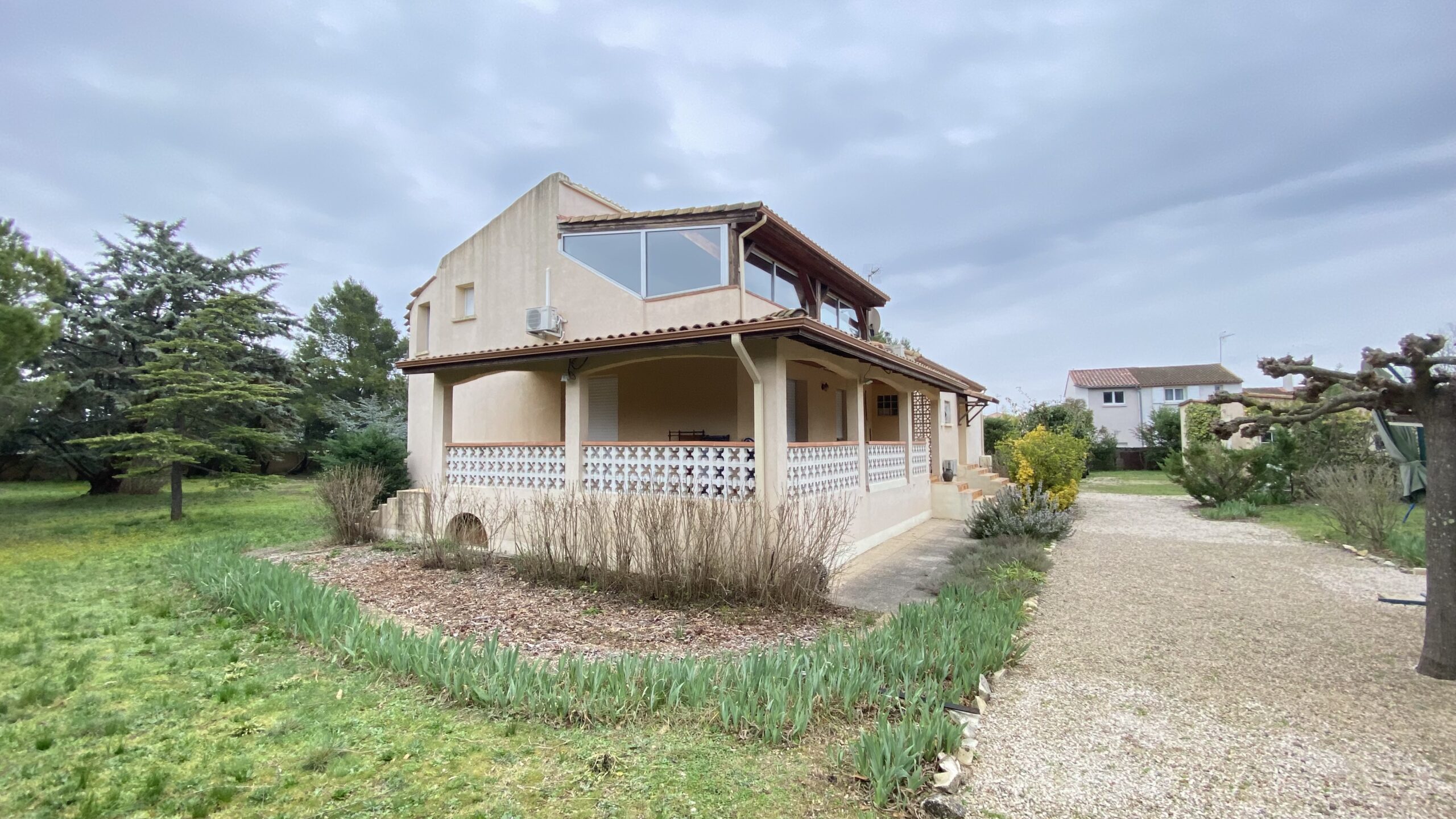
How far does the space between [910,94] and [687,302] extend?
6.50 metres

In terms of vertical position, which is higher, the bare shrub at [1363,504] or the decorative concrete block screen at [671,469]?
the decorative concrete block screen at [671,469]

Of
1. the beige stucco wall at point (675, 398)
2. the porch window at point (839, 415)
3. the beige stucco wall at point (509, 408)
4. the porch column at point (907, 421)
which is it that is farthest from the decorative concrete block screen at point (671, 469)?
the porch window at point (839, 415)

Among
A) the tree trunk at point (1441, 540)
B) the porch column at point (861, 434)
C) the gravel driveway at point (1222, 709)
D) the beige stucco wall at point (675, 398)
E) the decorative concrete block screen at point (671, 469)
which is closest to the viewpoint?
the gravel driveway at point (1222, 709)

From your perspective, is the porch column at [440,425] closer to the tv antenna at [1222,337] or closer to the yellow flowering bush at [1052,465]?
the yellow flowering bush at [1052,465]

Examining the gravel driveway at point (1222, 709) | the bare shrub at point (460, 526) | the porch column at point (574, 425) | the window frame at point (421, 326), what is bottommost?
the gravel driveway at point (1222, 709)

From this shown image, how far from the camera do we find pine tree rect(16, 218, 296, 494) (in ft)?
67.4

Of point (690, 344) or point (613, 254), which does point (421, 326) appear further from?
point (690, 344)

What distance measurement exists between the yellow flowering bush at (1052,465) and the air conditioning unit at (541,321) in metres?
12.5

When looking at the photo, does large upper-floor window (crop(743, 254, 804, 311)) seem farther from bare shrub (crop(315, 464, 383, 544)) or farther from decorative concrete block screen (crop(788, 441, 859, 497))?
bare shrub (crop(315, 464, 383, 544))

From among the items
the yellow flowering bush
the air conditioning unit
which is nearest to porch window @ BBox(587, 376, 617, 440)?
the air conditioning unit

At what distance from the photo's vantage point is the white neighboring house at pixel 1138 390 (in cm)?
4506

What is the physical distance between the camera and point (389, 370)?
41250 mm

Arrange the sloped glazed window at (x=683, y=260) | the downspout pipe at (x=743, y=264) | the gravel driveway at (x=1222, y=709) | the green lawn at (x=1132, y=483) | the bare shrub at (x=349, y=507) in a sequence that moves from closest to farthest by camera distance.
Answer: the gravel driveway at (x=1222, y=709)
the downspout pipe at (x=743, y=264)
the sloped glazed window at (x=683, y=260)
the bare shrub at (x=349, y=507)
the green lawn at (x=1132, y=483)

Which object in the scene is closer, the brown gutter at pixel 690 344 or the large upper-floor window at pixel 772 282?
the brown gutter at pixel 690 344
